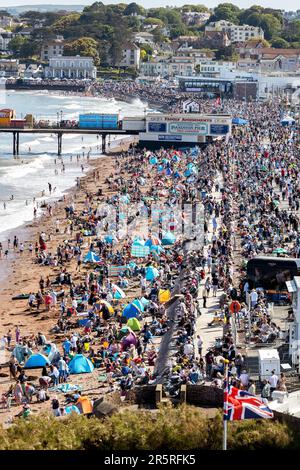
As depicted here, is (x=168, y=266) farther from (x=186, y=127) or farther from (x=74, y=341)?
(x=186, y=127)

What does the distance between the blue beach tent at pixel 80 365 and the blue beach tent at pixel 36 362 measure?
614 millimetres

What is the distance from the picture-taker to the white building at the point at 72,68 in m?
155

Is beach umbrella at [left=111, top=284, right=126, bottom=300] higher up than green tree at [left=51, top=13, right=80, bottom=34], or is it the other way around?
green tree at [left=51, top=13, right=80, bottom=34]

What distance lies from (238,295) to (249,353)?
4.44m

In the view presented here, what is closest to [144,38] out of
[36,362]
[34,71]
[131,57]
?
[131,57]

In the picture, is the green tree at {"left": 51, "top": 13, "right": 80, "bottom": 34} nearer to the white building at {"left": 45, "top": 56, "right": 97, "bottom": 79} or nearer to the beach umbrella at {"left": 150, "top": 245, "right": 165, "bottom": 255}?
the white building at {"left": 45, "top": 56, "right": 97, "bottom": 79}

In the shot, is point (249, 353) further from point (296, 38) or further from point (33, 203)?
point (296, 38)

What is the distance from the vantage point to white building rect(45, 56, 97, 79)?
15525cm

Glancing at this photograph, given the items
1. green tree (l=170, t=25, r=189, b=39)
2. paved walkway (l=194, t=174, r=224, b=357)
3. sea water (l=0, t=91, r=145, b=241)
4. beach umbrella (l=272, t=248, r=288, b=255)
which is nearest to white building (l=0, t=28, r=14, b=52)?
green tree (l=170, t=25, r=189, b=39)

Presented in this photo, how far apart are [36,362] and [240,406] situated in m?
10.5

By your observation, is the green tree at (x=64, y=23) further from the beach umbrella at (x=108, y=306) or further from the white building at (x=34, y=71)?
the beach umbrella at (x=108, y=306)

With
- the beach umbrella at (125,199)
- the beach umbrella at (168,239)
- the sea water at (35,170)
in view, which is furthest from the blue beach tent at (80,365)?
the beach umbrella at (125,199)

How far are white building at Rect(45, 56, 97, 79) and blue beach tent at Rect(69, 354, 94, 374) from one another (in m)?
134
